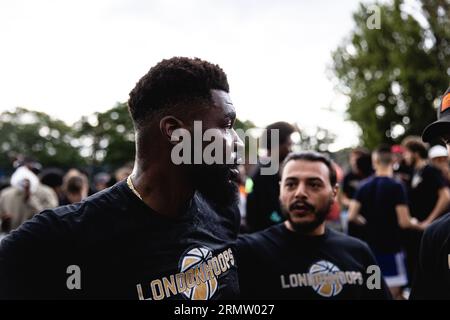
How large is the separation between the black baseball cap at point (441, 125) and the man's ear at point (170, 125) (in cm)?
114

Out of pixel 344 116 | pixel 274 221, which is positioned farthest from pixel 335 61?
pixel 274 221

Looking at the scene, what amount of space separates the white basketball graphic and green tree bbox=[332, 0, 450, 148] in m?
20.1

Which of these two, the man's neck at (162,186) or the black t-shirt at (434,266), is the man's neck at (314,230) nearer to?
the black t-shirt at (434,266)

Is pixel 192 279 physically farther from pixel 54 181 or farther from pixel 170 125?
pixel 54 181

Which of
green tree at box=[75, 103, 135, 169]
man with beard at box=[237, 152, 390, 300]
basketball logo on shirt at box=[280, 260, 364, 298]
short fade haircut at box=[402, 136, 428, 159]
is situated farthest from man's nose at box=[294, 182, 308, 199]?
green tree at box=[75, 103, 135, 169]

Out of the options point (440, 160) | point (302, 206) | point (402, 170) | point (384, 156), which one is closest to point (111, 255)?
point (302, 206)

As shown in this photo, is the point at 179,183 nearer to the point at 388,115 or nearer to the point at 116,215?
the point at 116,215

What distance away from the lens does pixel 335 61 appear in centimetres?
2428

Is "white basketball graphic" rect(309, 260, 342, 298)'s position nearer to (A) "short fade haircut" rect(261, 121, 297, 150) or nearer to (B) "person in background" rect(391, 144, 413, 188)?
(A) "short fade haircut" rect(261, 121, 297, 150)

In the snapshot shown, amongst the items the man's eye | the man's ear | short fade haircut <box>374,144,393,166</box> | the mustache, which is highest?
short fade haircut <box>374,144,393,166</box>

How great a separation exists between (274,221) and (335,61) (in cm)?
2168

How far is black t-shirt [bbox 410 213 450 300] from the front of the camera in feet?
6.79

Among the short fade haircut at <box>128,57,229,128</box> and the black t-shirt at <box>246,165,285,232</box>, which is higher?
the short fade haircut at <box>128,57,229,128</box>

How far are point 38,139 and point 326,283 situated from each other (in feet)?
192
